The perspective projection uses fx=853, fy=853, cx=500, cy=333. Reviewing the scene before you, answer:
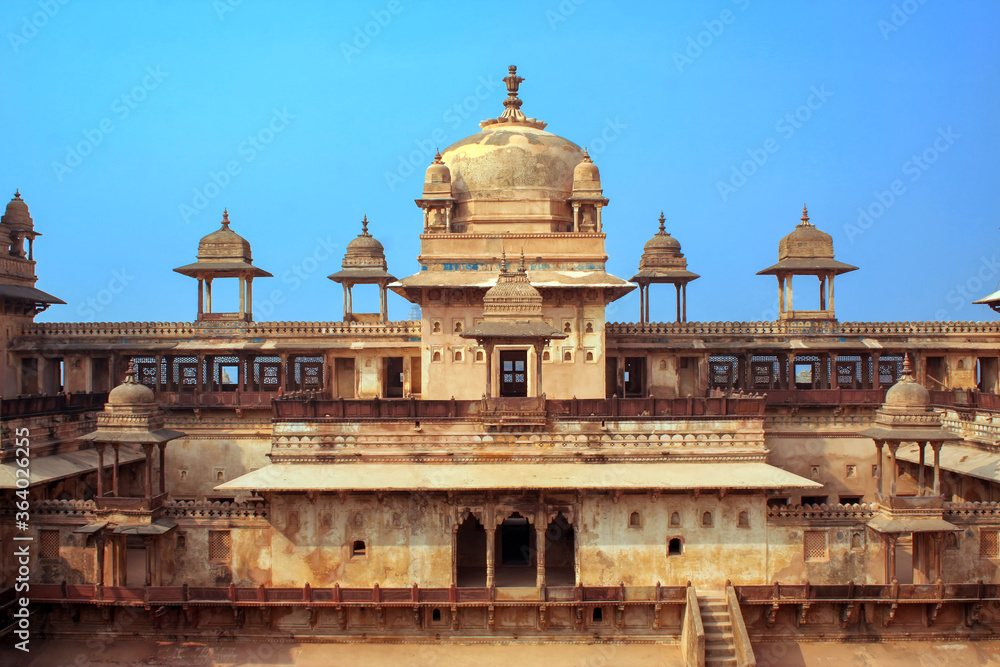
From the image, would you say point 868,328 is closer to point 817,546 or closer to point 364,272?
point 817,546

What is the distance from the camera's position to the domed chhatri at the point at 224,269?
33.5m

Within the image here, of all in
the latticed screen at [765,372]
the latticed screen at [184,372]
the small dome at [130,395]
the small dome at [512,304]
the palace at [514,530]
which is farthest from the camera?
the latticed screen at [765,372]

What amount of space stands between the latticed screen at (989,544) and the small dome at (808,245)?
45.7 feet

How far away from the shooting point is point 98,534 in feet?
72.9

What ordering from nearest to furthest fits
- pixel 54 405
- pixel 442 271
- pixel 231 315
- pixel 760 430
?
1. pixel 760 430
2. pixel 54 405
3. pixel 442 271
4. pixel 231 315

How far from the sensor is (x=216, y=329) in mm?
32500

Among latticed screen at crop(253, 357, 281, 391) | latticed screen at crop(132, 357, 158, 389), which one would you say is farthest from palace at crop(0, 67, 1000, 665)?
latticed screen at crop(253, 357, 281, 391)

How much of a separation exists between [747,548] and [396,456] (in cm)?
944

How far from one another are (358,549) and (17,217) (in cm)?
1984

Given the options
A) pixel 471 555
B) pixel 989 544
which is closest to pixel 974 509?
pixel 989 544

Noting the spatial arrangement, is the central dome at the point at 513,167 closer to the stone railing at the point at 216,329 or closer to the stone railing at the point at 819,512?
the stone railing at the point at 216,329

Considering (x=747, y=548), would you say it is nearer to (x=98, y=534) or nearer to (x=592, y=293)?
(x=592, y=293)

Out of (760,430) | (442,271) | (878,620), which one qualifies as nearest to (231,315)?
(442,271)

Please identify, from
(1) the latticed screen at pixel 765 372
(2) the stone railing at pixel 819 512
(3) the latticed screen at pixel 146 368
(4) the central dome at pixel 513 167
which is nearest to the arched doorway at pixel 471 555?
(2) the stone railing at pixel 819 512
